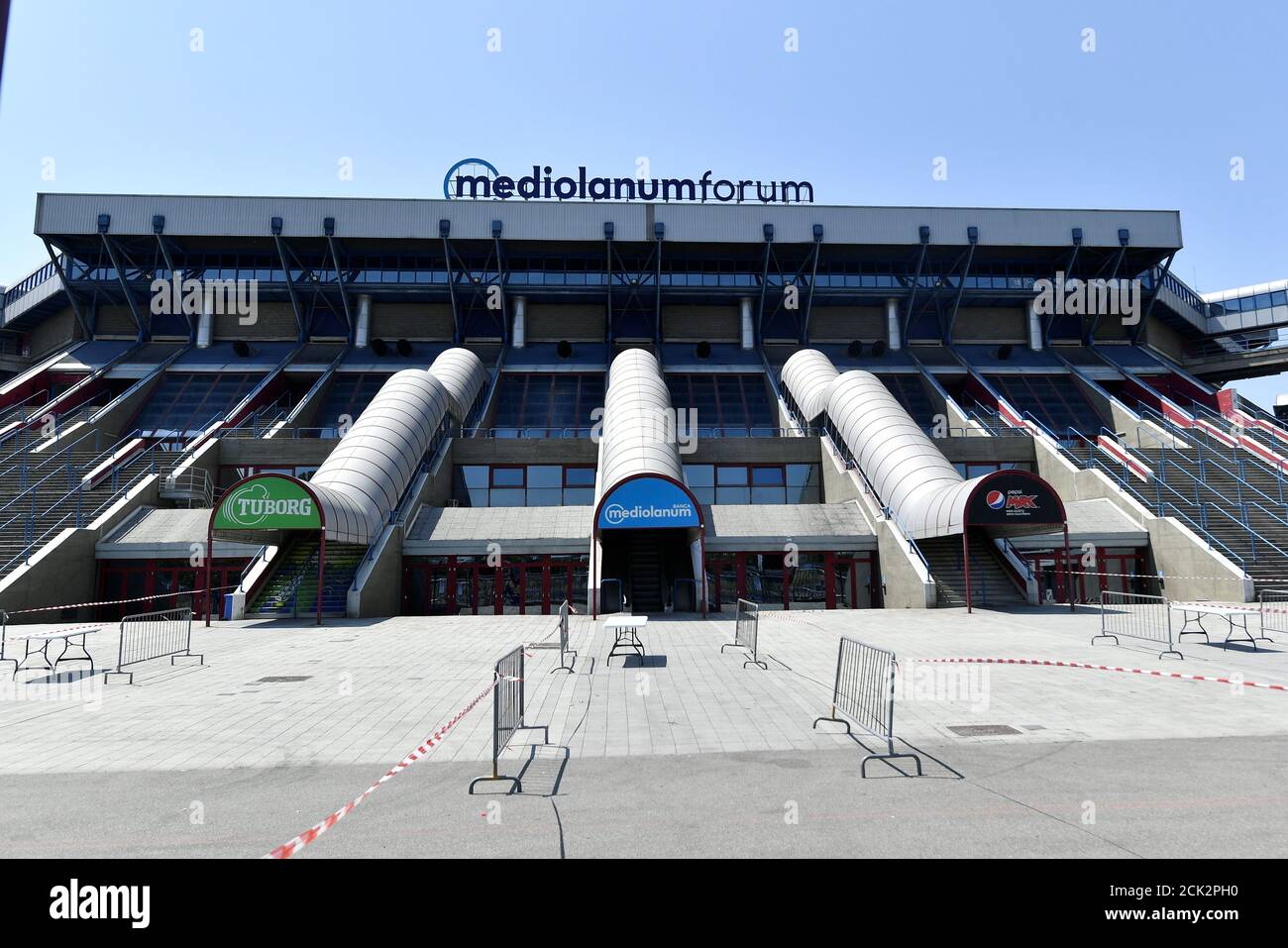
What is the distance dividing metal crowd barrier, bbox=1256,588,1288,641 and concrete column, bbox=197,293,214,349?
174 ft

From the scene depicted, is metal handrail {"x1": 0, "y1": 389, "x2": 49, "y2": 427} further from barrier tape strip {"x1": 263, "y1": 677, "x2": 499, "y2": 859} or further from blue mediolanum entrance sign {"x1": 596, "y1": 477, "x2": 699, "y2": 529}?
barrier tape strip {"x1": 263, "y1": 677, "x2": 499, "y2": 859}

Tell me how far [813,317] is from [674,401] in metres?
14.0

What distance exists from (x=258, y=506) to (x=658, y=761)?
18.8 metres

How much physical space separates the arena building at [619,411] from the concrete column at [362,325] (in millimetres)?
266

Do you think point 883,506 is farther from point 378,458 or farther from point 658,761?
point 658,761

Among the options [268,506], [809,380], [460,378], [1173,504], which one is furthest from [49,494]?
[1173,504]

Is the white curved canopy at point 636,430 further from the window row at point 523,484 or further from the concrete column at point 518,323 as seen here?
the concrete column at point 518,323

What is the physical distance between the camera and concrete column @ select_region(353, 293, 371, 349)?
154 feet

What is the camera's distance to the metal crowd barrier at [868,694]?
7.95m

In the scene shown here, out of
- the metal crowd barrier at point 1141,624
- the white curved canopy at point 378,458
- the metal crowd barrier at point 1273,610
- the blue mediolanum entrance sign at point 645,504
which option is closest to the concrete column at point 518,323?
the white curved canopy at point 378,458

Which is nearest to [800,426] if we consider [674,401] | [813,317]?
[674,401]
